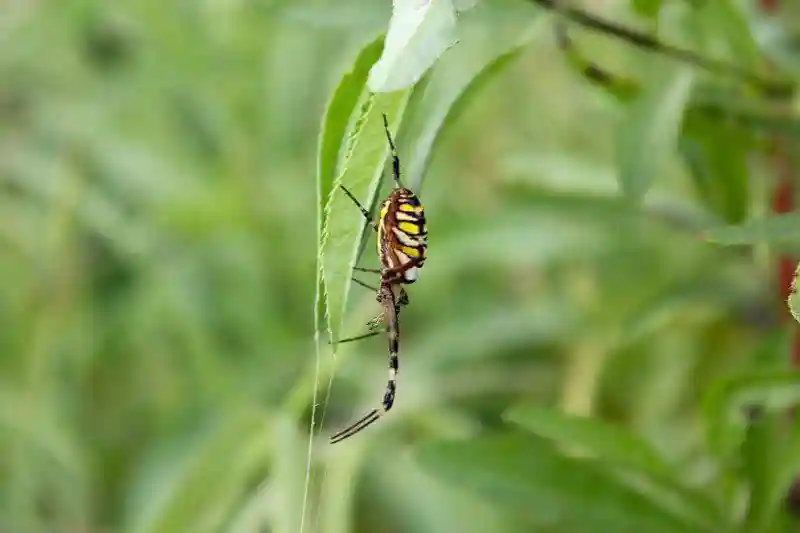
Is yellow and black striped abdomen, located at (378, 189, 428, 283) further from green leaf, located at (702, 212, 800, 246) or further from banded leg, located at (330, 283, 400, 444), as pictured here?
green leaf, located at (702, 212, 800, 246)

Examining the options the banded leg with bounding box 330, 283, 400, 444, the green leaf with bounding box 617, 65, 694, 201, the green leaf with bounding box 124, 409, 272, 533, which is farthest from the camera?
the green leaf with bounding box 124, 409, 272, 533

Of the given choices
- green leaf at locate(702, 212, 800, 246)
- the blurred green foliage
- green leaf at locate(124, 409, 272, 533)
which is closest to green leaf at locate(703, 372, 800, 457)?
the blurred green foliage

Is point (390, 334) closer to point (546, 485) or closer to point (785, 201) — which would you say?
point (546, 485)

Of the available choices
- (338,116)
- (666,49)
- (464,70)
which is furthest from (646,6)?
(338,116)

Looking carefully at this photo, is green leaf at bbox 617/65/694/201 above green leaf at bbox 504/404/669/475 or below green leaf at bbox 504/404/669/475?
above

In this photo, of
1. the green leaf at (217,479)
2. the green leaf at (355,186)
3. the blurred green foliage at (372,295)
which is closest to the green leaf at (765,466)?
the blurred green foliage at (372,295)
